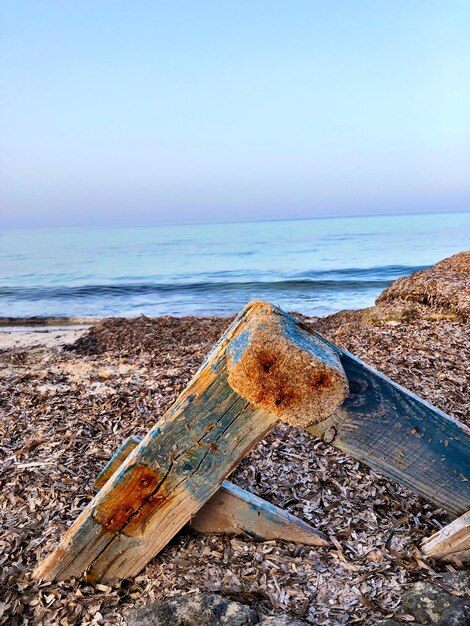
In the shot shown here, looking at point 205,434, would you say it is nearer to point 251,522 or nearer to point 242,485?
point 251,522

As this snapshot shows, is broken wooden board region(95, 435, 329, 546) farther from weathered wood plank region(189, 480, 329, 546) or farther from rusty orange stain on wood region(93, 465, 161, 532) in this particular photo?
rusty orange stain on wood region(93, 465, 161, 532)

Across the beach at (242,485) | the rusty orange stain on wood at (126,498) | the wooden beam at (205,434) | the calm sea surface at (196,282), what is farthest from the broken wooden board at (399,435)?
the calm sea surface at (196,282)

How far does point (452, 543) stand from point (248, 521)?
97 centimetres

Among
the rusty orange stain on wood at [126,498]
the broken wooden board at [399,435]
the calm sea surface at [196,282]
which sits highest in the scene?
the broken wooden board at [399,435]

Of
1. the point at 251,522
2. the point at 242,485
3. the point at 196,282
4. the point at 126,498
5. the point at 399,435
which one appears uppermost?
the point at 399,435

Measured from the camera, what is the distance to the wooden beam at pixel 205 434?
194 cm

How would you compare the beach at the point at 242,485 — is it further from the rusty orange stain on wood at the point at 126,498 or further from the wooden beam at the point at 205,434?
the rusty orange stain on wood at the point at 126,498

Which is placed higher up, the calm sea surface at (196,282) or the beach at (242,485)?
the beach at (242,485)

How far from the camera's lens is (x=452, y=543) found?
101 inches

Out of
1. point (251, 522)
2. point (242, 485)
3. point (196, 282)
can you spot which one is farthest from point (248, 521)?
point (196, 282)

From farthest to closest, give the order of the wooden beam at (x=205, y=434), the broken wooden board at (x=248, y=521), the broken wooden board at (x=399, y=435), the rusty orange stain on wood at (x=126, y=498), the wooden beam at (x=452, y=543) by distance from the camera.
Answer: the broken wooden board at (x=248, y=521)
the wooden beam at (x=452, y=543)
the rusty orange stain on wood at (x=126, y=498)
the broken wooden board at (x=399, y=435)
the wooden beam at (x=205, y=434)

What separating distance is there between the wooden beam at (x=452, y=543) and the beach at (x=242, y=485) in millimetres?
48

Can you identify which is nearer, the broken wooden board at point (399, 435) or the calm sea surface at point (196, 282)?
the broken wooden board at point (399, 435)

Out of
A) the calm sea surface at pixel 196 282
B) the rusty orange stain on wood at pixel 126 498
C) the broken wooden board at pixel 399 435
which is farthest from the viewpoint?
the calm sea surface at pixel 196 282
